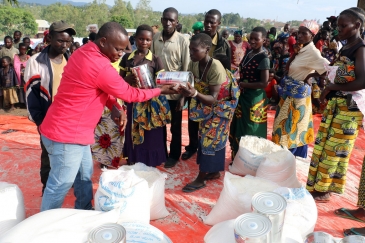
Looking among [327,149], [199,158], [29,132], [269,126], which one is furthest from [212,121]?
[29,132]

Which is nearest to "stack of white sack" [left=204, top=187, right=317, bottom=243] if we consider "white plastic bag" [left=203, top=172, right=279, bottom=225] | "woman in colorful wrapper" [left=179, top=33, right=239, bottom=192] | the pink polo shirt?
"white plastic bag" [left=203, top=172, right=279, bottom=225]

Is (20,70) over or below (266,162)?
over

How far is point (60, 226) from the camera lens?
5.64 ft

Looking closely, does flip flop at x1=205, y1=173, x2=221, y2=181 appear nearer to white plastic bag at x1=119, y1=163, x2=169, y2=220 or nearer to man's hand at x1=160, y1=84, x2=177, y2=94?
white plastic bag at x1=119, y1=163, x2=169, y2=220

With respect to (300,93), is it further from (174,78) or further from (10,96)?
(10,96)

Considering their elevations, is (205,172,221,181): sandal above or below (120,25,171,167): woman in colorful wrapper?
below

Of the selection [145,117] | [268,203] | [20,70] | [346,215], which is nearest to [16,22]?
[20,70]

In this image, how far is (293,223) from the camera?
78.3 inches

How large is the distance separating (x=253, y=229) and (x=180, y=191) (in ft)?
5.48

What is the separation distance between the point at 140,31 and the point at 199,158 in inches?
52.1

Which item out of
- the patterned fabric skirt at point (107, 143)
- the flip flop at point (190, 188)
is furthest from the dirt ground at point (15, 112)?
the flip flop at point (190, 188)

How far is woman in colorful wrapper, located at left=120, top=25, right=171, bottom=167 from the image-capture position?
2979mm

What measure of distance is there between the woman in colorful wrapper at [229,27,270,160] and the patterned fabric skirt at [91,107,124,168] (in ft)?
4.18

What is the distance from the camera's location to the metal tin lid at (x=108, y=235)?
1366 millimetres
